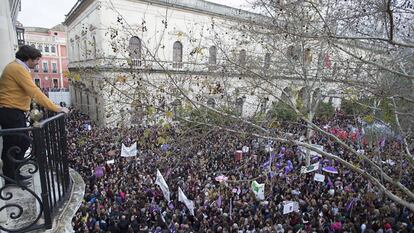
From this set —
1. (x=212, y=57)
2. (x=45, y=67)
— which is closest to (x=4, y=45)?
(x=212, y=57)

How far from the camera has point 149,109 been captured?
574cm

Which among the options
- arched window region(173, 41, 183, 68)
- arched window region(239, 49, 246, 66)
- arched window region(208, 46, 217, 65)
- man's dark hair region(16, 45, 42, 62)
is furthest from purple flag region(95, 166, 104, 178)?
arched window region(173, 41, 183, 68)

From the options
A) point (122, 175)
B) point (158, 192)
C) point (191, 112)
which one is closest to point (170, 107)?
point (191, 112)

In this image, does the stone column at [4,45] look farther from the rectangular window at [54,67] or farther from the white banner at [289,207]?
the rectangular window at [54,67]

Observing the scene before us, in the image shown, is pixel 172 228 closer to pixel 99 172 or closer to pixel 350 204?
pixel 99 172

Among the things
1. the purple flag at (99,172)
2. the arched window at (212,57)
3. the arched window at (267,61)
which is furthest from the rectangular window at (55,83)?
the arched window at (267,61)

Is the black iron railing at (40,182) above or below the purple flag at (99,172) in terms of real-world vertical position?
above

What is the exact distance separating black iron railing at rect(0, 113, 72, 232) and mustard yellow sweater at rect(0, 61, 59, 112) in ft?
0.66

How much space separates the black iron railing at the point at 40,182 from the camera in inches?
88.6

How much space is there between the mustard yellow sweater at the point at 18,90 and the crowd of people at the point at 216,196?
3.83 m

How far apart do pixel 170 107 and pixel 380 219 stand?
8.11 meters

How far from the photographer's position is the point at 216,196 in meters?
10.8

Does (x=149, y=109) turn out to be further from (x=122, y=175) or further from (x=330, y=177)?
(x=330, y=177)

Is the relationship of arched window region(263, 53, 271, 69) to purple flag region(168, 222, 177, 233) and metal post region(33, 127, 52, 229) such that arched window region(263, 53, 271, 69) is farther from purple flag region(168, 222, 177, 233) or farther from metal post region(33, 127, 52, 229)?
metal post region(33, 127, 52, 229)
